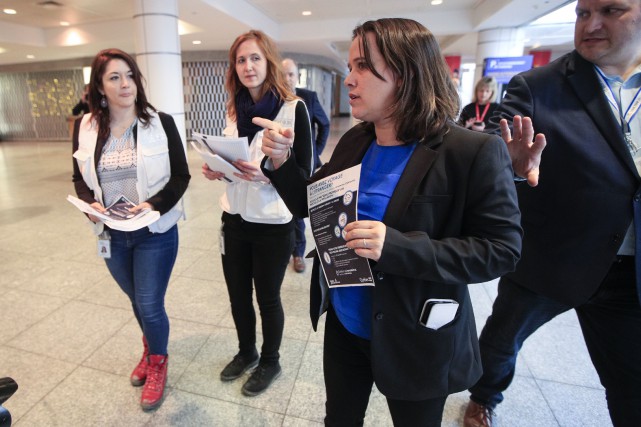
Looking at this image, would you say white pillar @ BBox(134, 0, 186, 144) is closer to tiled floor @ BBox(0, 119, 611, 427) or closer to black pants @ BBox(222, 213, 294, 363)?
tiled floor @ BBox(0, 119, 611, 427)

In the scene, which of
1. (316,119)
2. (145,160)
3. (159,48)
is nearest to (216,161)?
(145,160)

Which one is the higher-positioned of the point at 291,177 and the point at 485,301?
the point at 291,177

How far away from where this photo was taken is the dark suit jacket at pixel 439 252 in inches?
33.9

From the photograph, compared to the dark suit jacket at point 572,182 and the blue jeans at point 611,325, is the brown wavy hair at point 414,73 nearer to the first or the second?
the dark suit jacket at point 572,182

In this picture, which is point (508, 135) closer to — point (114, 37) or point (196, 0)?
point (196, 0)

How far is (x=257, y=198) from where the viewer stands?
1624 millimetres

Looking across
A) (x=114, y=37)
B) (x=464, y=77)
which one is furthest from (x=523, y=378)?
(x=464, y=77)

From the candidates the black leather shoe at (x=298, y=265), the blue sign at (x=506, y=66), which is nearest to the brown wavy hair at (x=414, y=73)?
the black leather shoe at (x=298, y=265)

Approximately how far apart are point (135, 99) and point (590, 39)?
5.99 ft

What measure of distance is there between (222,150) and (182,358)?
4.52ft

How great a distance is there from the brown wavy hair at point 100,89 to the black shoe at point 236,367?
4.30 ft

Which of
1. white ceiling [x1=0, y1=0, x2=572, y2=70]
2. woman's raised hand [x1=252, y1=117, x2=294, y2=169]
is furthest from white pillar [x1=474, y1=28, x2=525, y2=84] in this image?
woman's raised hand [x1=252, y1=117, x2=294, y2=169]

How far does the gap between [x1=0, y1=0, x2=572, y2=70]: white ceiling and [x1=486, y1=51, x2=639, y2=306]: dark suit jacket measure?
6852 millimetres

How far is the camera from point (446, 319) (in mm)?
965
